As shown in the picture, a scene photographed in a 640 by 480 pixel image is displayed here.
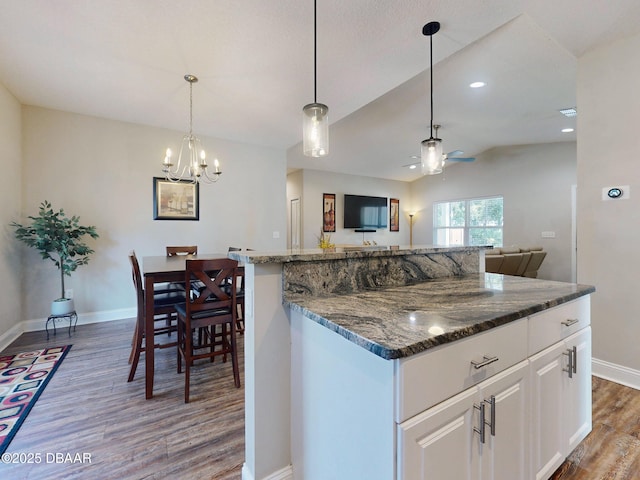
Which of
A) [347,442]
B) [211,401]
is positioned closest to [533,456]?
[347,442]

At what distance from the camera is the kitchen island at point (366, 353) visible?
2.62ft

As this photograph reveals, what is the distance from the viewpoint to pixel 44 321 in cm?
342

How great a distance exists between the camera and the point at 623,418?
1804mm

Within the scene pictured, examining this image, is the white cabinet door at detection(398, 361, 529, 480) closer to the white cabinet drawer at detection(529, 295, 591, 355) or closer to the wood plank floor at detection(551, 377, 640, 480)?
the white cabinet drawer at detection(529, 295, 591, 355)

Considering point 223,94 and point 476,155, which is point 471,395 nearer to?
point 223,94

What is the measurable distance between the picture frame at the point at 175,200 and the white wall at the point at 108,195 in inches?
3.3

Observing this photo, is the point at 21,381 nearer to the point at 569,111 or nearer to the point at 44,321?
the point at 44,321

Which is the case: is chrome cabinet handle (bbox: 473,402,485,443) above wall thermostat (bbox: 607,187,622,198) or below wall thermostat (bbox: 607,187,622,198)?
below

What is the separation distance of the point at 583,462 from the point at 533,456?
61cm

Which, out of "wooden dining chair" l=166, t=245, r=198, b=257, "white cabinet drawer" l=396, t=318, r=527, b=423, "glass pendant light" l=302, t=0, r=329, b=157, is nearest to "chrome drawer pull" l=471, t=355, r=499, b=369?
"white cabinet drawer" l=396, t=318, r=527, b=423

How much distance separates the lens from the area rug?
175 centimetres

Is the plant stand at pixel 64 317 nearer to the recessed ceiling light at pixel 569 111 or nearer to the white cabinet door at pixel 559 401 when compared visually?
the white cabinet door at pixel 559 401

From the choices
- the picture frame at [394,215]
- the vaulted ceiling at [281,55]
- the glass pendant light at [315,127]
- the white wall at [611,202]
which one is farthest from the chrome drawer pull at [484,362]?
the picture frame at [394,215]

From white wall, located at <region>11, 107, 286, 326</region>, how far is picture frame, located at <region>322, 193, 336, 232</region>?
2.93m
